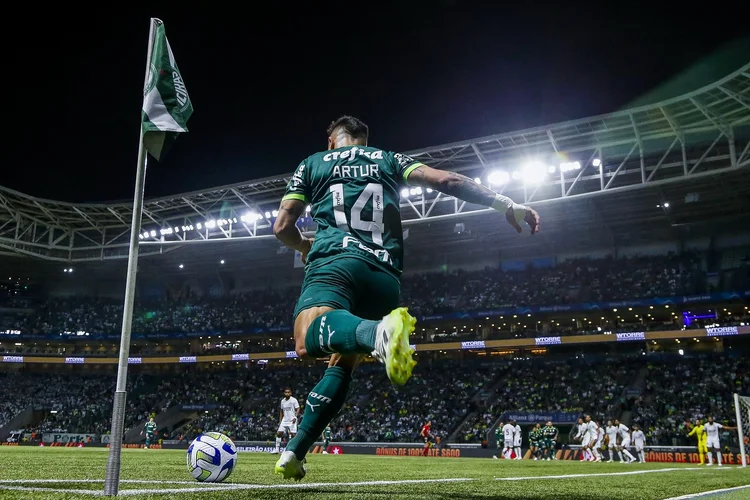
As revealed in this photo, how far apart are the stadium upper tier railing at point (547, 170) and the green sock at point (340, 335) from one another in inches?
853

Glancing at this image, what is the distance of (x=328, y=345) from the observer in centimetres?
294

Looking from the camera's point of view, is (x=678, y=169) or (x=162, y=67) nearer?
(x=162, y=67)

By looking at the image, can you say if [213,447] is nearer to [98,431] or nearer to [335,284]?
[335,284]

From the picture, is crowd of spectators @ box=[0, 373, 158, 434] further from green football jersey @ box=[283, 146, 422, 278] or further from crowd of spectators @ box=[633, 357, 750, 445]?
green football jersey @ box=[283, 146, 422, 278]

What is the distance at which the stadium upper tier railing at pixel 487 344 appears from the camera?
31.8 m

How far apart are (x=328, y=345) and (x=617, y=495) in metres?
2.69

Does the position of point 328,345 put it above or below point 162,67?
below

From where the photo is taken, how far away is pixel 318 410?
3.37 m

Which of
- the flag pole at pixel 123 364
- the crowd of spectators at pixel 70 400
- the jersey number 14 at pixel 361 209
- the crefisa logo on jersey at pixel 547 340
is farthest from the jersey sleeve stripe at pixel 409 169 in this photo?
the crowd of spectators at pixel 70 400

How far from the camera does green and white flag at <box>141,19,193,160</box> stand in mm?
4250

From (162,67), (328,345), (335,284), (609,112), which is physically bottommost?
(328,345)

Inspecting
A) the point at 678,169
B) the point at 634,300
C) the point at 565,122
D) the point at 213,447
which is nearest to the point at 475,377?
the point at 634,300

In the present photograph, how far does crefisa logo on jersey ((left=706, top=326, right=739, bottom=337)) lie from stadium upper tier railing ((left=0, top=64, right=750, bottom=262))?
7.15 m

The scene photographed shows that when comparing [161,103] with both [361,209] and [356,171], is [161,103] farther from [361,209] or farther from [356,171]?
[361,209]
